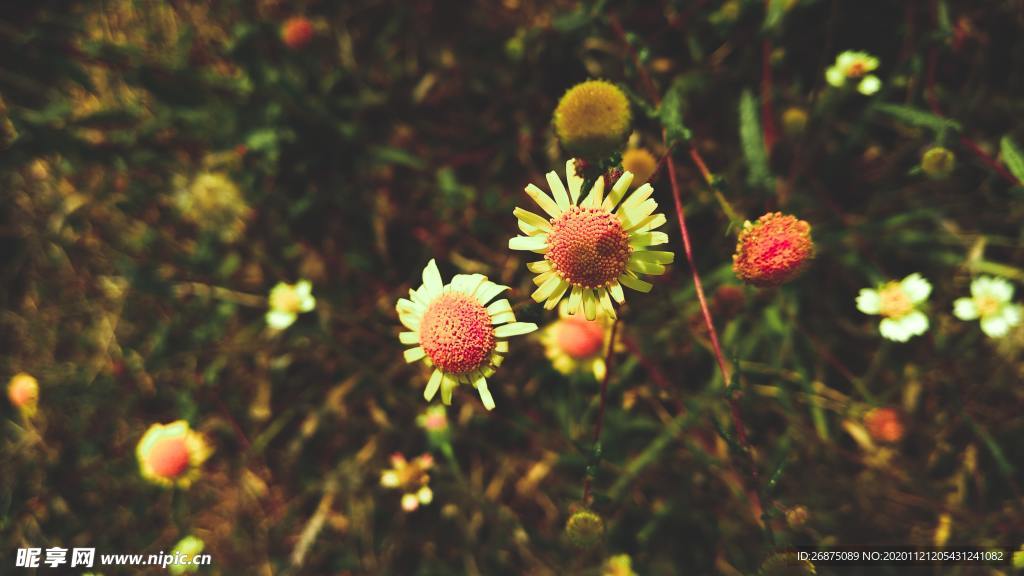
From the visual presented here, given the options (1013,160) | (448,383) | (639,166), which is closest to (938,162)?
(1013,160)

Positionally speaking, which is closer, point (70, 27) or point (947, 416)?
point (947, 416)

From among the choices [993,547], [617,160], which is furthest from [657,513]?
[617,160]

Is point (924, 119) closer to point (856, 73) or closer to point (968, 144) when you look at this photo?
point (968, 144)

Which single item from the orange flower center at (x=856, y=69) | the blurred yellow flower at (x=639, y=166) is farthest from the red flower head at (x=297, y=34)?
the orange flower center at (x=856, y=69)

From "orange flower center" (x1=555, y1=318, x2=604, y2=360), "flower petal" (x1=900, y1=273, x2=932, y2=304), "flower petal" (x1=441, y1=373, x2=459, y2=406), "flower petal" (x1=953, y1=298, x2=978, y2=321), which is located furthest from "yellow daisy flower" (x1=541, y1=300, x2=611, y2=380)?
"flower petal" (x1=953, y1=298, x2=978, y2=321)

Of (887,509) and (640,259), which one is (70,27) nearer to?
(640,259)

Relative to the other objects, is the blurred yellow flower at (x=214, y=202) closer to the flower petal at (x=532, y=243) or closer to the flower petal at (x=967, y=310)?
the flower petal at (x=532, y=243)
